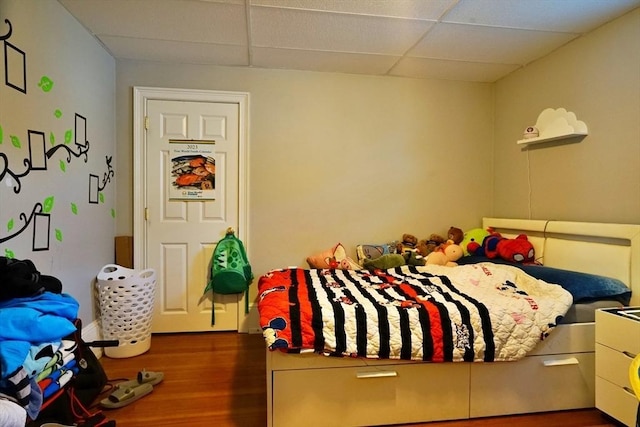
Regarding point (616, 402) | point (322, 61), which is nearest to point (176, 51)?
point (322, 61)

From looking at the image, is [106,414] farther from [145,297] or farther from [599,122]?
[599,122]

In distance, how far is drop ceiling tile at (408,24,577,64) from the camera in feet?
8.15

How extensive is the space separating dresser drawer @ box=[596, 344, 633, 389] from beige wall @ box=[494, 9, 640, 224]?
84 centimetres

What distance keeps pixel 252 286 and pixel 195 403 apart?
1272 mm

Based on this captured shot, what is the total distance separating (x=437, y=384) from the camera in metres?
1.88

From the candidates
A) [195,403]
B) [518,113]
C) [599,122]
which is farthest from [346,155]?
[195,403]

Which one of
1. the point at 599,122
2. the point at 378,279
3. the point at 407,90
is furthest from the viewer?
the point at 407,90

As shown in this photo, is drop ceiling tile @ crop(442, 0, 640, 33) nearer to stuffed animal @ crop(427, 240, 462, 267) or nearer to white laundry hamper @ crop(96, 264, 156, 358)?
stuffed animal @ crop(427, 240, 462, 267)

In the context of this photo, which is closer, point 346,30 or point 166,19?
point 166,19

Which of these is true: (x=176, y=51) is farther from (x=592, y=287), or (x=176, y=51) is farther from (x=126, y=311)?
(x=592, y=287)

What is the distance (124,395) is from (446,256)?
2.51 metres

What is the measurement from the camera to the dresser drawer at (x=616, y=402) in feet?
5.69

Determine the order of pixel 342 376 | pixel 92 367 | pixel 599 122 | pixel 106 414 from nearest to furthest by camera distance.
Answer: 1. pixel 342 376
2. pixel 106 414
3. pixel 92 367
4. pixel 599 122

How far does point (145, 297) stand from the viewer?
270cm
